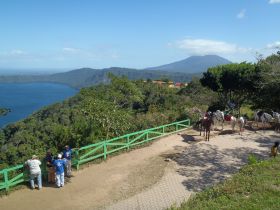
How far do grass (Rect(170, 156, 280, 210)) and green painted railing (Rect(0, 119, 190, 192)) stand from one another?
5486 millimetres

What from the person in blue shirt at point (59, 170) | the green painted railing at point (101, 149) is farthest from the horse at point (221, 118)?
the person in blue shirt at point (59, 170)

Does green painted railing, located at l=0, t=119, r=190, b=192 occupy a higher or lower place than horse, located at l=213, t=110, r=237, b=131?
lower

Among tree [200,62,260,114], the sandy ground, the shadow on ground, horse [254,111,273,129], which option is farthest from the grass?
tree [200,62,260,114]

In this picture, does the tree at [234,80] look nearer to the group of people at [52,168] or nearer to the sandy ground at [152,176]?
the sandy ground at [152,176]

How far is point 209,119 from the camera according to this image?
1794 centimetres

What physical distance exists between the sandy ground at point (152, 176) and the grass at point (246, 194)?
1221 millimetres

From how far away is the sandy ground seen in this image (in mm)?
10889

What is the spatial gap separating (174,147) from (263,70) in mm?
11077

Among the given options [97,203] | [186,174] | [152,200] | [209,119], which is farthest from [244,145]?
[97,203]

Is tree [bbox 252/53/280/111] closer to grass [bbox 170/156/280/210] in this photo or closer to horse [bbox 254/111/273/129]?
horse [bbox 254/111/273/129]

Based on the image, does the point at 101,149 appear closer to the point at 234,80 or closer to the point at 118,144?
the point at 118,144

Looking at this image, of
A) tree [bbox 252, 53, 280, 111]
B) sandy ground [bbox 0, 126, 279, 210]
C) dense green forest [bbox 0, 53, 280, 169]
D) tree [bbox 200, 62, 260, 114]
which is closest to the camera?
sandy ground [bbox 0, 126, 279, 210]

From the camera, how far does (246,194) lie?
369 inches

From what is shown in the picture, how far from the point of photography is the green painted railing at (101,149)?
1167 cm
